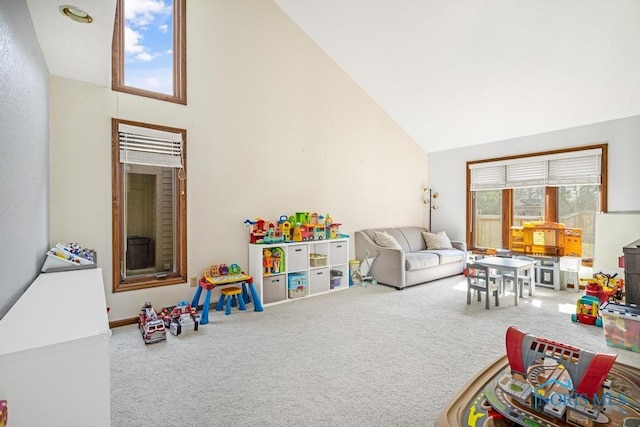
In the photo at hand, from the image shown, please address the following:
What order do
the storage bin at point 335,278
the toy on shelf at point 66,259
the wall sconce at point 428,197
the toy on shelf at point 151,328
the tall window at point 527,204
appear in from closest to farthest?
the toy on shelf at point 66,259 < the toy on shelf at point 151,328 < the storage bin at point 335,278 < the tall window at point 527,204 < the wall sconce at point 428,197

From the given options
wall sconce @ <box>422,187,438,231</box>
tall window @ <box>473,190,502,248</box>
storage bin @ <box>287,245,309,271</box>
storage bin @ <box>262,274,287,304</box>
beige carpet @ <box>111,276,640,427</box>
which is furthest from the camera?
wall sconce @ <box>422,187,438,231</box>

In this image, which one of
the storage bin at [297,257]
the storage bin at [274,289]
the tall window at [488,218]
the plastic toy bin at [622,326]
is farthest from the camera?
the tall window at [488,218]

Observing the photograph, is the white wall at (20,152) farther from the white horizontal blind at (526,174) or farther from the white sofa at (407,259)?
the white horizontal blind at (526,174)

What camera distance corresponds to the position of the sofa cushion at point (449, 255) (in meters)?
5.10

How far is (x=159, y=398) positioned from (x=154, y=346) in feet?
2.81

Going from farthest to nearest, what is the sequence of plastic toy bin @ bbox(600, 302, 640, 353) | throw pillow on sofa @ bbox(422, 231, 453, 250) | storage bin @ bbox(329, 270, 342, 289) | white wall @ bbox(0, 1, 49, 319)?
throw pillow on sofa @ bbox(422, 231, 453, 250) → storage bin @ bbox(329, 270, 342, 289) → plastic toy bin @ bbox(600, 302, 640, 353) → white wall @ bbox(0, 1, 49, 319)

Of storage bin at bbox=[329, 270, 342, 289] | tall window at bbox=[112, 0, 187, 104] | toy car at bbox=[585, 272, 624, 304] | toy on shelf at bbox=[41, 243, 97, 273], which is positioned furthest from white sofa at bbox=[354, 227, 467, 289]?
toy on shelf at bbox=[41, 243, 97, 273]

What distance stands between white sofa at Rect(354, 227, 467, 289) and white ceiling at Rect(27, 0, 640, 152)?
6.78 feet

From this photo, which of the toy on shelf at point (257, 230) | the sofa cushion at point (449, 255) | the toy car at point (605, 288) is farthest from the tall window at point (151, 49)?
the toy car at point (605, 288)

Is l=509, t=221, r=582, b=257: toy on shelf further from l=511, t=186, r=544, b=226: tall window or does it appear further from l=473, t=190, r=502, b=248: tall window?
l=473, t=190, r=502, b=248: tall window

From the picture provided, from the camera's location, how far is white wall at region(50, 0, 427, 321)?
296 cm

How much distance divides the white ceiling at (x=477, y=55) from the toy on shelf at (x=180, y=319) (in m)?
2.34

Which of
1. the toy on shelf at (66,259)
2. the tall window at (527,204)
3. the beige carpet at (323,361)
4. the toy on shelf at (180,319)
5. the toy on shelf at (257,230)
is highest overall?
the tall window at (527,204)

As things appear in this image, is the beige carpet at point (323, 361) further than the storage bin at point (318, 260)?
No
